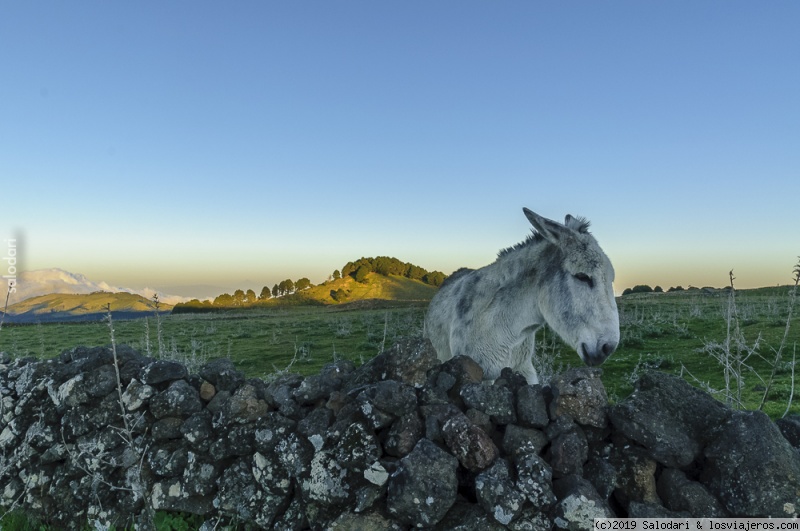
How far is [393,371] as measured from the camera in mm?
4328

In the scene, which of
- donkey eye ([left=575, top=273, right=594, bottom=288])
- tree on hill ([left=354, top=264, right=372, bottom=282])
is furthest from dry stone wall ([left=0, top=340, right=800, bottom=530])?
tree on hill ([left=354, top=264, right=372, bottom=282])

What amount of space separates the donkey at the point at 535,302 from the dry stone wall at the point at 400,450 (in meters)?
1.06

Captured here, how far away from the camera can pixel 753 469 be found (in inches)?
129

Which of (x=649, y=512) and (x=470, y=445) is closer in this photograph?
(x=649, y=512)

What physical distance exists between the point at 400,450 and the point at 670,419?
2.07m

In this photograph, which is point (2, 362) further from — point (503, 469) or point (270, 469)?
point (503, 469)

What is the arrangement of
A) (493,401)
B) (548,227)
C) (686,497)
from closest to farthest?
1. (686,497)
2. (493,401)
3. (548,227)

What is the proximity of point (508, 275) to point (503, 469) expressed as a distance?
290 centimetres

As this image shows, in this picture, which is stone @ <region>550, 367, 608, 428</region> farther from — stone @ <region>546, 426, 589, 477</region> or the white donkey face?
the white donkey face

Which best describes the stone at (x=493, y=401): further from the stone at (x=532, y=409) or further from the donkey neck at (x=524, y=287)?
the donkey neck at (x=524, y=287)

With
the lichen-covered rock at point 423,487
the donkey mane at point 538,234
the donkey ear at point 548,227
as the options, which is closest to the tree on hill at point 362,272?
the donkey mane at point 538,234

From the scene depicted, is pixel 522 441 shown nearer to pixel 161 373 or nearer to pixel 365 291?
pixel 161 373

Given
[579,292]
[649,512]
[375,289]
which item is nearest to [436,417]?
[649,512]

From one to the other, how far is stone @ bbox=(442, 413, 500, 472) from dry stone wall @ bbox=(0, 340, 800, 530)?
0.04 ft
